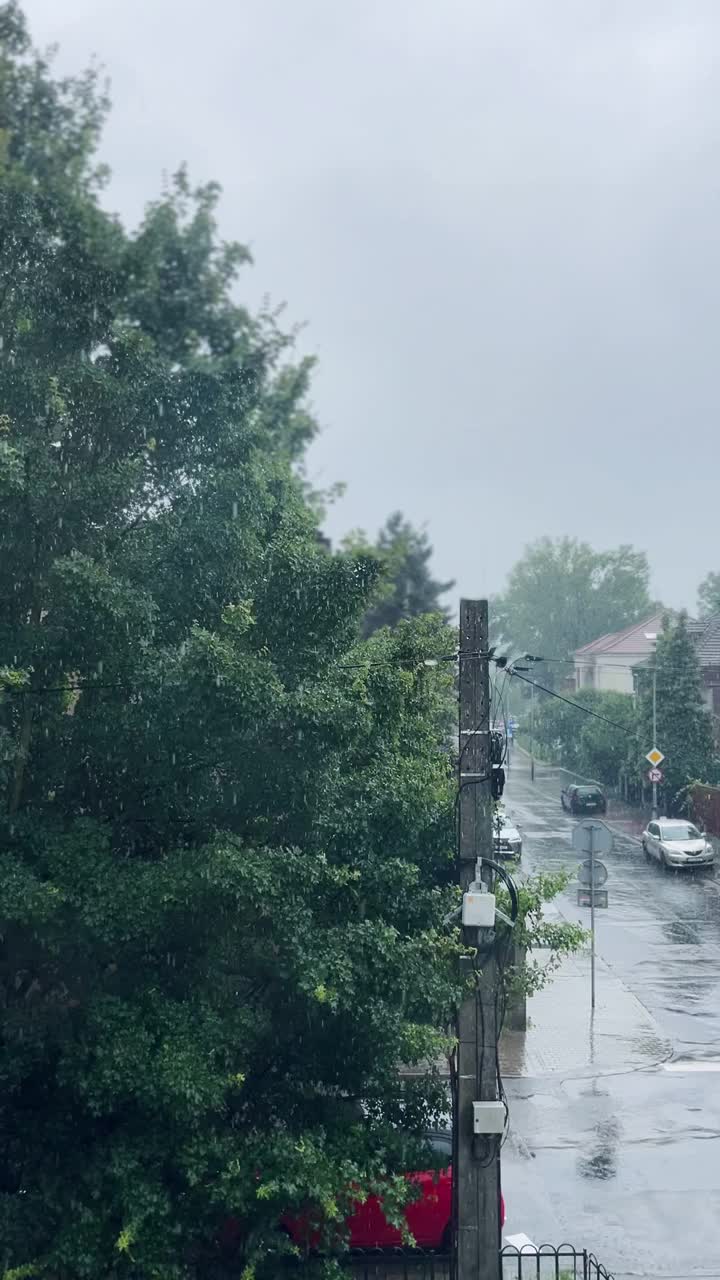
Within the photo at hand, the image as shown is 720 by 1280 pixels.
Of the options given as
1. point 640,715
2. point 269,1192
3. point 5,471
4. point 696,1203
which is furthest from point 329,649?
point 640,715

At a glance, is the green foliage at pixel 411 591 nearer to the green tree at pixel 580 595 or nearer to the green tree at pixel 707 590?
the green tree at pixel 580 595

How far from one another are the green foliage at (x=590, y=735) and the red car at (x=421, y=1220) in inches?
1309

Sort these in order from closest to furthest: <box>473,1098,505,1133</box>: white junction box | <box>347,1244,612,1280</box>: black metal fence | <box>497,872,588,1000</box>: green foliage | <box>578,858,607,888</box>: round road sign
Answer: <box>473,1098,505,1133</box>: white junction box → <box>347,1244,612,1280</box>: black metal fence → <box>497,872,588,1000</box>: green foliage → <box>578,858,607,888</box>: round road sign

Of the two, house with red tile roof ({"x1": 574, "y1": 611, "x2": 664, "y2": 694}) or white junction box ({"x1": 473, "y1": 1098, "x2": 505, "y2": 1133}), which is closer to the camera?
white junction box ({"x1": 473, "y1": 1098, "x2": 505, "y2": 1133})

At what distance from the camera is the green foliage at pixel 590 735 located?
53.8m

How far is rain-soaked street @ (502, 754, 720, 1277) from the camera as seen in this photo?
12375 mm

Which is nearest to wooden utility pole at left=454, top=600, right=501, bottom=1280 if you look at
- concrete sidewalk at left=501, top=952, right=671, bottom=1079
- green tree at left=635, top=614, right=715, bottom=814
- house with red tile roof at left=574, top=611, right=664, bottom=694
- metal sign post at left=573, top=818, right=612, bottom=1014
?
concrete sidewalk at left=501, top=952, right=671, bottom=1079

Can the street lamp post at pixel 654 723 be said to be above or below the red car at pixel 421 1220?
above

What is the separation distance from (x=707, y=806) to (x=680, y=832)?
718cm

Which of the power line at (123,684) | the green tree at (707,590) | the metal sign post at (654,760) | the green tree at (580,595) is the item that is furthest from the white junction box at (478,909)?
the green tree at (707,590)

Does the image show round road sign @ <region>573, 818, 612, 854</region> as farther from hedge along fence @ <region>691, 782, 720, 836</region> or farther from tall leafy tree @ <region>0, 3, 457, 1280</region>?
hedge along fence @ <region>691, 782, 720, 836</region>

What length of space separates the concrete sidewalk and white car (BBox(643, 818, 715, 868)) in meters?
11.6

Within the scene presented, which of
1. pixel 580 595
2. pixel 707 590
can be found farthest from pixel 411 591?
pixel 707 590

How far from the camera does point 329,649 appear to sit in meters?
10.6
